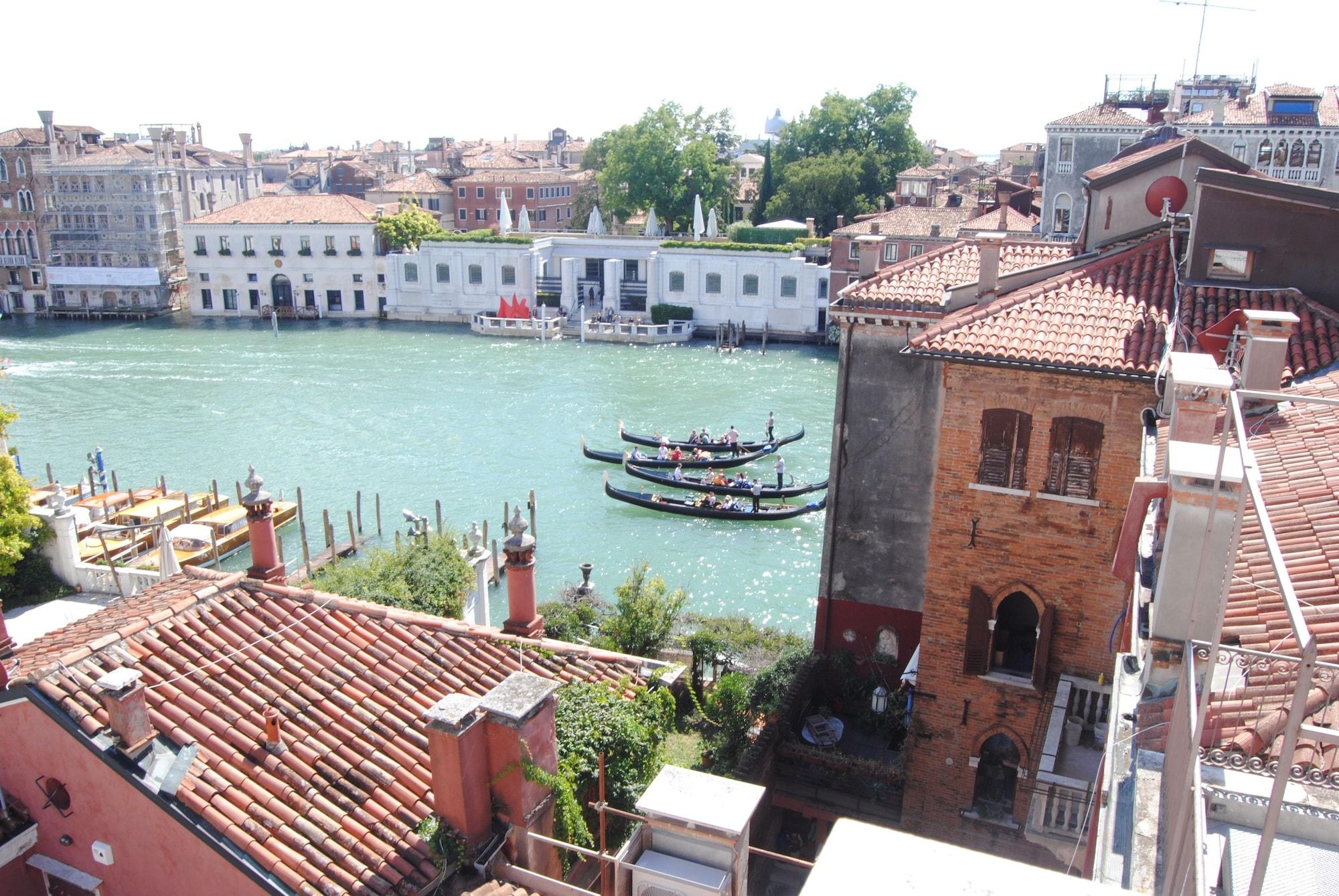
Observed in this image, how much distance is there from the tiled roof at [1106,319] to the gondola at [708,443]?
17899mm

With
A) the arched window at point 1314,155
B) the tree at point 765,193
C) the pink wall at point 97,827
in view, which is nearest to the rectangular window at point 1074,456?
the pink wall at point 97,827

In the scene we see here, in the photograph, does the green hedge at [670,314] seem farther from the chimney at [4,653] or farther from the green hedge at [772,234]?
the chimney at [4,653]

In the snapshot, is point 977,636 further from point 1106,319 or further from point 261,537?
point 261,537

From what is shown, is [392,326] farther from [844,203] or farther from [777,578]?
[777,578]

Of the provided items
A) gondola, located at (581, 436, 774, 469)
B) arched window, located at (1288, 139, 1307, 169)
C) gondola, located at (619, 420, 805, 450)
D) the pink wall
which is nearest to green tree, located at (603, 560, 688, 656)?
the pink wall

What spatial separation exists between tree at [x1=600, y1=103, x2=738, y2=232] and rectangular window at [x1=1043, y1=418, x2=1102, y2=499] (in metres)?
48.9

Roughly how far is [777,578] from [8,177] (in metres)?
52.8

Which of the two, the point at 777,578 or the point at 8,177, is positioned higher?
the point at 8,177

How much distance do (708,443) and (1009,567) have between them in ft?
61.0

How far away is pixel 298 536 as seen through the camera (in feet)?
80.3

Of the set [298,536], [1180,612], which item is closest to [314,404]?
[298,536]

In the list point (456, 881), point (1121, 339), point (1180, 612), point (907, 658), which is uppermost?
point (1121, 339)

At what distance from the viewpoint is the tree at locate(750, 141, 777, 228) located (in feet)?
204

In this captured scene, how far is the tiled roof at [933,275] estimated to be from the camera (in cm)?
1217
